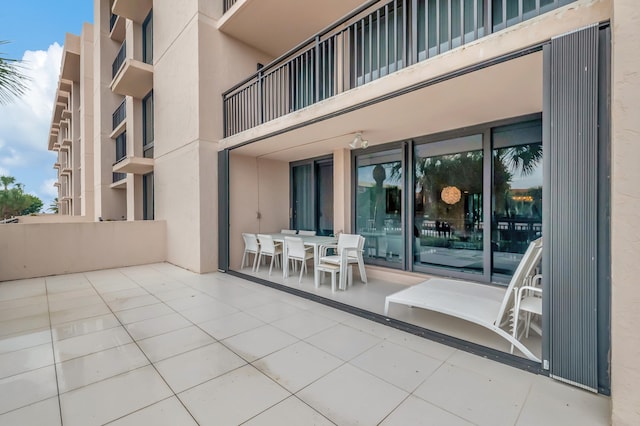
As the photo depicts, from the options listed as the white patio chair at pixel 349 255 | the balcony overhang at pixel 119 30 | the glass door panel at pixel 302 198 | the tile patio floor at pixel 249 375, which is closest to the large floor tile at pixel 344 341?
the tile patio floor at pixel 249 375

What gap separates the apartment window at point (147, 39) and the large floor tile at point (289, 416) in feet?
33.0

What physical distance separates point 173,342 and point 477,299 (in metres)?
3.21

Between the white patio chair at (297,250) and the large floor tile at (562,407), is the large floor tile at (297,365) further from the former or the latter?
the white patio chair at (297,250)

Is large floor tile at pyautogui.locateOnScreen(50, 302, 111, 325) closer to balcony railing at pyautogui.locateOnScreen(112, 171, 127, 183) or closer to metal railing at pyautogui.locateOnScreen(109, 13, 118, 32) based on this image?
balcony railing at pyautogui.locateOnScreen(112, 171, 127, 183)

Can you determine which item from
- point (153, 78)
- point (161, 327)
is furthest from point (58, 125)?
point (161, 327)

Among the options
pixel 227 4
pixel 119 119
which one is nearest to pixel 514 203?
pixel 227 4

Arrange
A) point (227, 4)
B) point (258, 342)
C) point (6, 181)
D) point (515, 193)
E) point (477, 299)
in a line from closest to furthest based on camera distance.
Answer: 1. point (258, 342)
2. point (477, 299)
3. point (515, 193)
4. point (227, 4)
5. point (6, 181)

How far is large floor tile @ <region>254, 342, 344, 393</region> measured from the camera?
7.25ft

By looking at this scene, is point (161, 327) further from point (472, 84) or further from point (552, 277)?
point (472, 84)

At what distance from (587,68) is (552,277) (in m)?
1.50

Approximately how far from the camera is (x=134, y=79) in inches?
311

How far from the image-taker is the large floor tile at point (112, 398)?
1828 millimetres

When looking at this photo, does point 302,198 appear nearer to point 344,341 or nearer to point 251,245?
point 251,245

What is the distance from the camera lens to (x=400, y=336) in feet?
9.74
